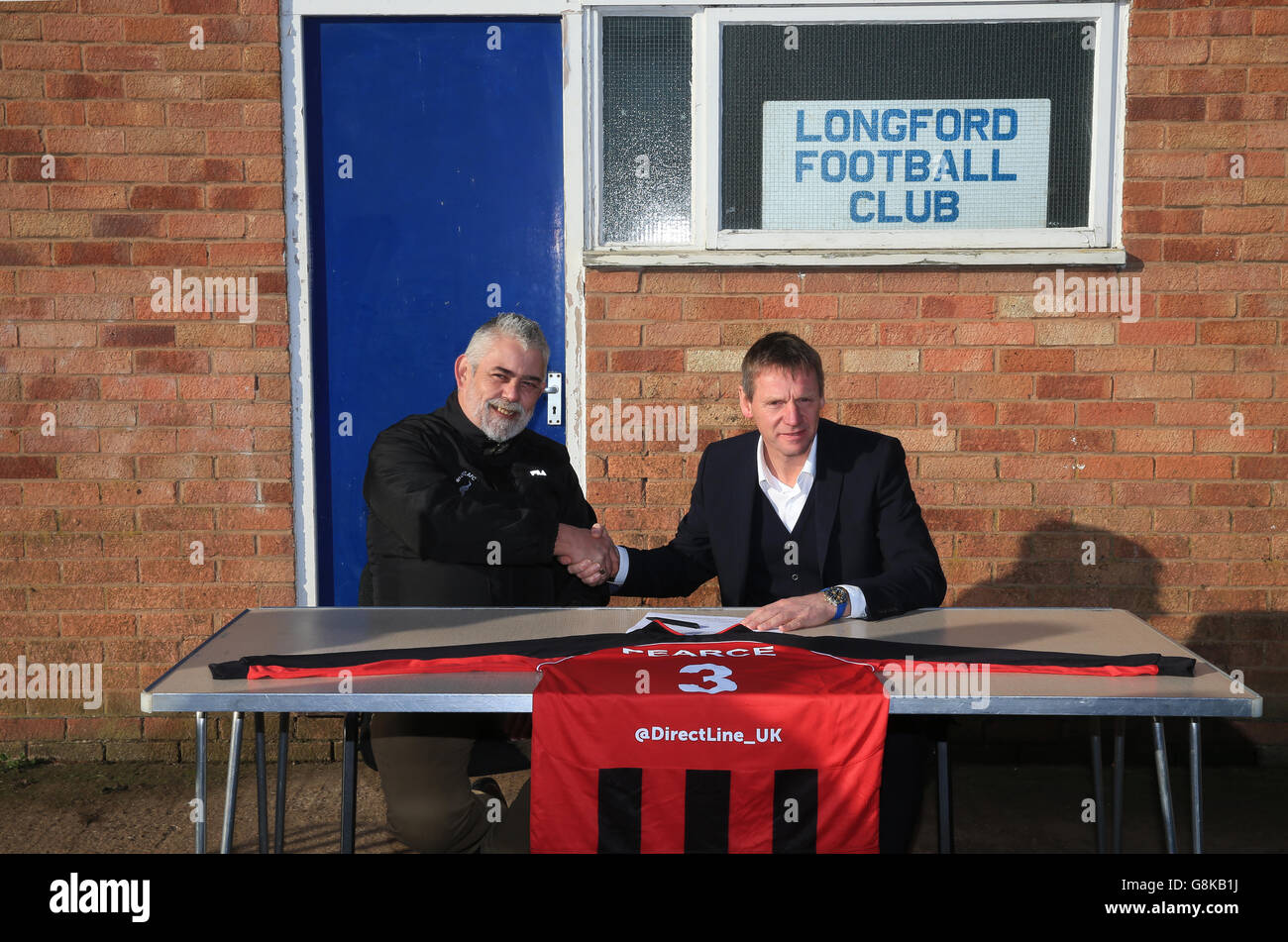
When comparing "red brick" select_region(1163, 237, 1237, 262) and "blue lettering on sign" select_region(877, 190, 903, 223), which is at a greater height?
"blue lettering on sign" select_region(877, 190, 903, 223)

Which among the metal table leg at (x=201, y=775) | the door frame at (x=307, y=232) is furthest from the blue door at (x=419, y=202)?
the metal table leg at (x=201, y=775)

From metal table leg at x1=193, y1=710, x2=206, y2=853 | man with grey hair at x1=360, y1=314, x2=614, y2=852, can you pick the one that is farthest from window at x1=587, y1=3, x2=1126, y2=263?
metal table leg at x1=193, y1=710, x2=206, y2=853

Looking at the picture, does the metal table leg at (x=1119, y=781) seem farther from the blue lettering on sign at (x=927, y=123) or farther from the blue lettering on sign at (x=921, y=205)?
the blue lettering on sign at (x=927, y=123)

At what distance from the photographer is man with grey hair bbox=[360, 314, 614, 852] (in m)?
3.28

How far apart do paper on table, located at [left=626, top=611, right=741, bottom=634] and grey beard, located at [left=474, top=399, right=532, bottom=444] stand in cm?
86

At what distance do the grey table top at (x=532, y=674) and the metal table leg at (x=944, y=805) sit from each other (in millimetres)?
388

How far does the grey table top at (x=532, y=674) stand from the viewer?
246 cm

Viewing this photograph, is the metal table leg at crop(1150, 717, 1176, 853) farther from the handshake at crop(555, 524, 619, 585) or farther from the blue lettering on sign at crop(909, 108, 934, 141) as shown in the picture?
the blue lettering on sign at crop(909, 108, 934, 141)

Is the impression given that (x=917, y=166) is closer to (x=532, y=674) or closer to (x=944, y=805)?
(x=944, y=805)

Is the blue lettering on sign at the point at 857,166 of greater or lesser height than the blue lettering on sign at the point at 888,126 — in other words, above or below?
below

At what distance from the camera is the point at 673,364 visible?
472 centimetres

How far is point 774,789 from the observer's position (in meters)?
2.56

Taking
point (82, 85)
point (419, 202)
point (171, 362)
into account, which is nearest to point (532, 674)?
point (419, 202)
